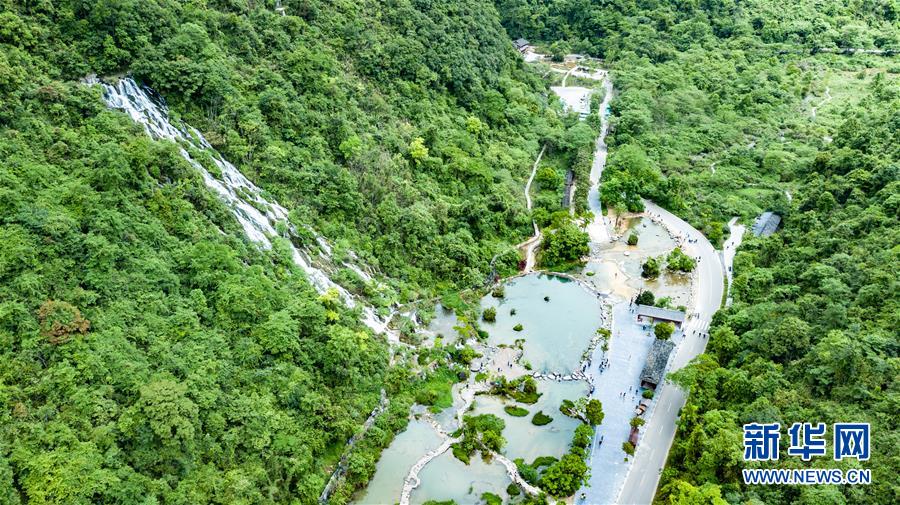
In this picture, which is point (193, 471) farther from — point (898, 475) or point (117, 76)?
point (898, 475)

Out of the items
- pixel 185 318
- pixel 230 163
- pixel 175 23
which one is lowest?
pixel 185 318

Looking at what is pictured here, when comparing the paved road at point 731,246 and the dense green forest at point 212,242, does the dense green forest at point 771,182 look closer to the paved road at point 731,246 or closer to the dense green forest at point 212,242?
the paved road at point 731,246

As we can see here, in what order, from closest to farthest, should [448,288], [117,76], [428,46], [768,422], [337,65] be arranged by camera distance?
[768,422], [117,76], [448,288], [337,65], [428,46]

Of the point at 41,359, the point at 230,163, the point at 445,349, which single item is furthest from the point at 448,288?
the point at 41,359

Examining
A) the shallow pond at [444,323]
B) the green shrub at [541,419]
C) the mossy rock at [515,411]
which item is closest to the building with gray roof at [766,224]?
the shallow pond at [444,323]

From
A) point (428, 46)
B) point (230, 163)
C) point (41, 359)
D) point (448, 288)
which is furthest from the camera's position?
point (428, 46)

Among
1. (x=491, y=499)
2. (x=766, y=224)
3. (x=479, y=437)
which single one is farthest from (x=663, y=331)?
(x=766, y=224)
